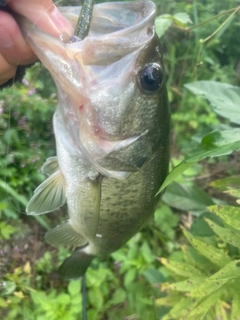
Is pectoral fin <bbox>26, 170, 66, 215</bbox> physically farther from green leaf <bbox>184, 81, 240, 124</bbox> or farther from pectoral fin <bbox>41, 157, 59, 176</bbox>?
green leaf <bbox>184, 81, 240, 124</bbox>

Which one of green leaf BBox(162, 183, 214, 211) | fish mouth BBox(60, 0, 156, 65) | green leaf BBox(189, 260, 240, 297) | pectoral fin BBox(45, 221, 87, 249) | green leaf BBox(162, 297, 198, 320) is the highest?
fish mouth BBox(60, 0, 156, 65)

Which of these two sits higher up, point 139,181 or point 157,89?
point 157,89

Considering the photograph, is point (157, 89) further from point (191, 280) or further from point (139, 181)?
point (191, 280)

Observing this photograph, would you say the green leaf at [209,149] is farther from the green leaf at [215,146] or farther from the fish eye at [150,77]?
the fish eye at [150,77]

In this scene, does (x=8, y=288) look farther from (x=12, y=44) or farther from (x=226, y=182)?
(x=12, y=44)

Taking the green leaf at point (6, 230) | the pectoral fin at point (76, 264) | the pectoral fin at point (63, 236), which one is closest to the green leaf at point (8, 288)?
A: the green leaf at point (6, 230)

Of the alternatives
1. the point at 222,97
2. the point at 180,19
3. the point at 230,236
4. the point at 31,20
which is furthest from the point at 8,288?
the point at 31,20

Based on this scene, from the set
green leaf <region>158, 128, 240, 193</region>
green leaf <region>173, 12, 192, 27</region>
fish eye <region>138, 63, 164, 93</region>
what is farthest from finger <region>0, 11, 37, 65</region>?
green leaf <region>173, 12, 192, 27</region>

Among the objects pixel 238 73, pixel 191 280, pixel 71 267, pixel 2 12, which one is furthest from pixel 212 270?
pixel 238 73
